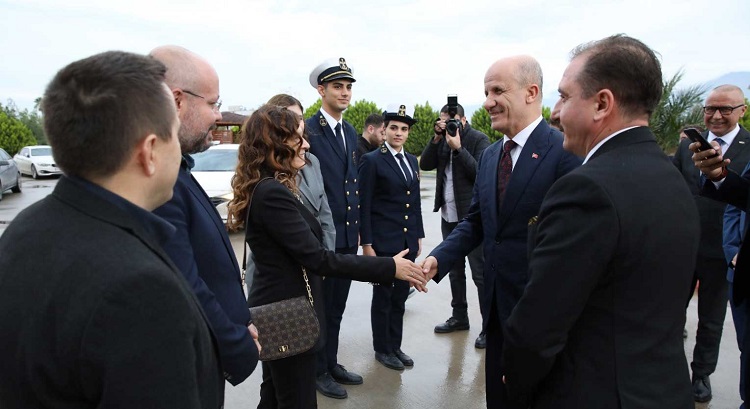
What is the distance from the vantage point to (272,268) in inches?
99.0

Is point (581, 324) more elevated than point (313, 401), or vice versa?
point (581, 324)

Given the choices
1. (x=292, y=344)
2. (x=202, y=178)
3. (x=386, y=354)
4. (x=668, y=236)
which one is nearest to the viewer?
(x=668, y=236)

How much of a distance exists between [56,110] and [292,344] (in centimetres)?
157

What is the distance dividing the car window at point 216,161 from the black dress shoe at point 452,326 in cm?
685

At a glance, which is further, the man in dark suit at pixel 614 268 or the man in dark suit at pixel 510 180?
the man in dark suit at pixel 510 180

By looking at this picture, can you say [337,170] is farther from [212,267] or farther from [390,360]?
[212,267]

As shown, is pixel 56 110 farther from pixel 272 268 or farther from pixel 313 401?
pixel 313 401

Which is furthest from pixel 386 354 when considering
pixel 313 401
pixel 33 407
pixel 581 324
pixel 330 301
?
pixel 33 407

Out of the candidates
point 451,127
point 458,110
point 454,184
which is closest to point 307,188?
point 451,127

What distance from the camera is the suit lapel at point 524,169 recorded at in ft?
7.84

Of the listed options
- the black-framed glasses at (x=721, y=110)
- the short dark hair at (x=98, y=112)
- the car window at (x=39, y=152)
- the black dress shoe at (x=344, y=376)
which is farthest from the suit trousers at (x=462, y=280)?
the car window at (x=39, y=152)

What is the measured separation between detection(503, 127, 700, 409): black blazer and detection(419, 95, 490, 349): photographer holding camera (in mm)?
3047

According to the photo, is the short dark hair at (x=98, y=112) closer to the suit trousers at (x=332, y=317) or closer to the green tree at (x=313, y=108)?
the suit trousers at (x=332, y=317)

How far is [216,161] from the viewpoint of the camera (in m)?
11.0
